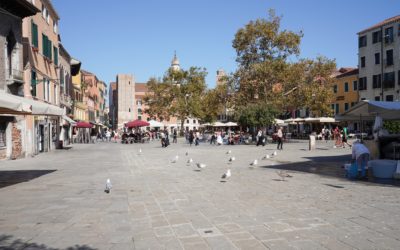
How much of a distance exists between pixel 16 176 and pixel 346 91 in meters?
50.8

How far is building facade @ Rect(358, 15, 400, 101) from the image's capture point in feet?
145

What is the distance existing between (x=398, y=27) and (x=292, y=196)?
42303mm

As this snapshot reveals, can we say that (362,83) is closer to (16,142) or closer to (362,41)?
(362,41)

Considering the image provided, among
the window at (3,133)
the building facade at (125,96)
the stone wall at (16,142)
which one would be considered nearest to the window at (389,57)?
the stone wall at (16,142)

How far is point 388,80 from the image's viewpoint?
45062mm

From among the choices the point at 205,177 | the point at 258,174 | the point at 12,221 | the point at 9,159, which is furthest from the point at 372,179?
the point at 9,159

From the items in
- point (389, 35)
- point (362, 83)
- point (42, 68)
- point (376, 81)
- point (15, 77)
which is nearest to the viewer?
point (15, 77)

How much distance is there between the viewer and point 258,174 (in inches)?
500

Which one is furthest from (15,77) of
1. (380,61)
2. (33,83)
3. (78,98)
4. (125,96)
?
(125,96)

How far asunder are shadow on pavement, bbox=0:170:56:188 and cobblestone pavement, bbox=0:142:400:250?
5.0 inches

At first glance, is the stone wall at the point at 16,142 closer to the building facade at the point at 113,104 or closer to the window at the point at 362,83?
the window at the point at 362,83

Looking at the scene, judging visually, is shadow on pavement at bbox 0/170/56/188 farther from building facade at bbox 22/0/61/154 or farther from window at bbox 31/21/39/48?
window at bbox 31/21/39/48

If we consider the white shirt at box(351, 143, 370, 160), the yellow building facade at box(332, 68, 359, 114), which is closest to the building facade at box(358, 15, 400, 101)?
the yellow building facade at box(332, 68, 359, 114)

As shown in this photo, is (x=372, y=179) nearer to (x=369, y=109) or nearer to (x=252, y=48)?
(x=369, y=109)
